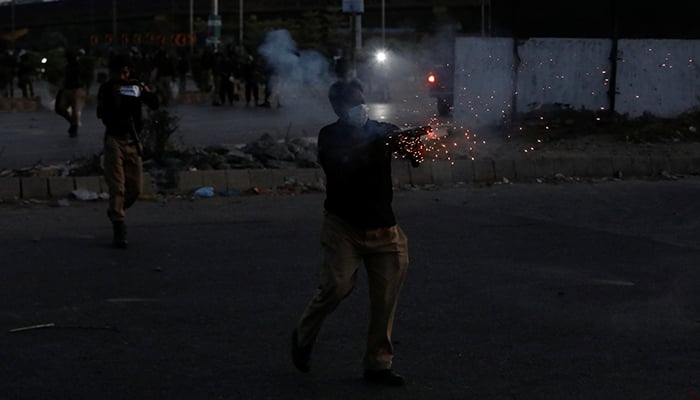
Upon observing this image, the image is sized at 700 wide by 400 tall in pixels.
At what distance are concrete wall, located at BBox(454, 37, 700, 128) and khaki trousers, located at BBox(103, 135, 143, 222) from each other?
8.77 m

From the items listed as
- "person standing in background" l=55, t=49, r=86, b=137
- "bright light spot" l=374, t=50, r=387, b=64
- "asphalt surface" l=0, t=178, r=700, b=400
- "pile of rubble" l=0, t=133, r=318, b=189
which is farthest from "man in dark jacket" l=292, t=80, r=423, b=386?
"person standing in background" l=55, t=49, r=86, b=137

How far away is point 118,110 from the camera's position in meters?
10.7

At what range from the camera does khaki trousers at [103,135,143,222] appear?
10602 mm

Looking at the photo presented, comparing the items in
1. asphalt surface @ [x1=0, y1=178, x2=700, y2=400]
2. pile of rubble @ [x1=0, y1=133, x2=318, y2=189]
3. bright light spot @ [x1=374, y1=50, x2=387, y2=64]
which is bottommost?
asphalt surface @ [x1=0, y1=178, x2=700, y2=400]

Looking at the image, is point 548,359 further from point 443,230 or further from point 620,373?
point 443,230

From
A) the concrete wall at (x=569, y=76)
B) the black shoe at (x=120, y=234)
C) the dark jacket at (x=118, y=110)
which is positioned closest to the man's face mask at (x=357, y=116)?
the black shoe at (x=120, y=234)

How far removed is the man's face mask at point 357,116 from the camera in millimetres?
6379

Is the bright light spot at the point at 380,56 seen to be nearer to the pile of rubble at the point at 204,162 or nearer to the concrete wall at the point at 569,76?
the concrete wall at the point at 569,76

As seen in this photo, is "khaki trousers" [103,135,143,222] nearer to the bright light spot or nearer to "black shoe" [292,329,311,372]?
"black shoe" [292,329,311,372]

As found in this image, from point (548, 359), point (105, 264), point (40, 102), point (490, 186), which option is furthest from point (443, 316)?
point (40, 102)

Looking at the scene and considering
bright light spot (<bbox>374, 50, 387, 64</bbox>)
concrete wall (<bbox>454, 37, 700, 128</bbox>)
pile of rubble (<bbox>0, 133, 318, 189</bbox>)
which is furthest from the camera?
bright light spot (<bbox>374, 50, 387, 64</bbox>)

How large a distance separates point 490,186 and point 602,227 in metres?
3.19

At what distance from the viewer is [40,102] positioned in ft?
109

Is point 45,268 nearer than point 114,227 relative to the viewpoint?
Yes
